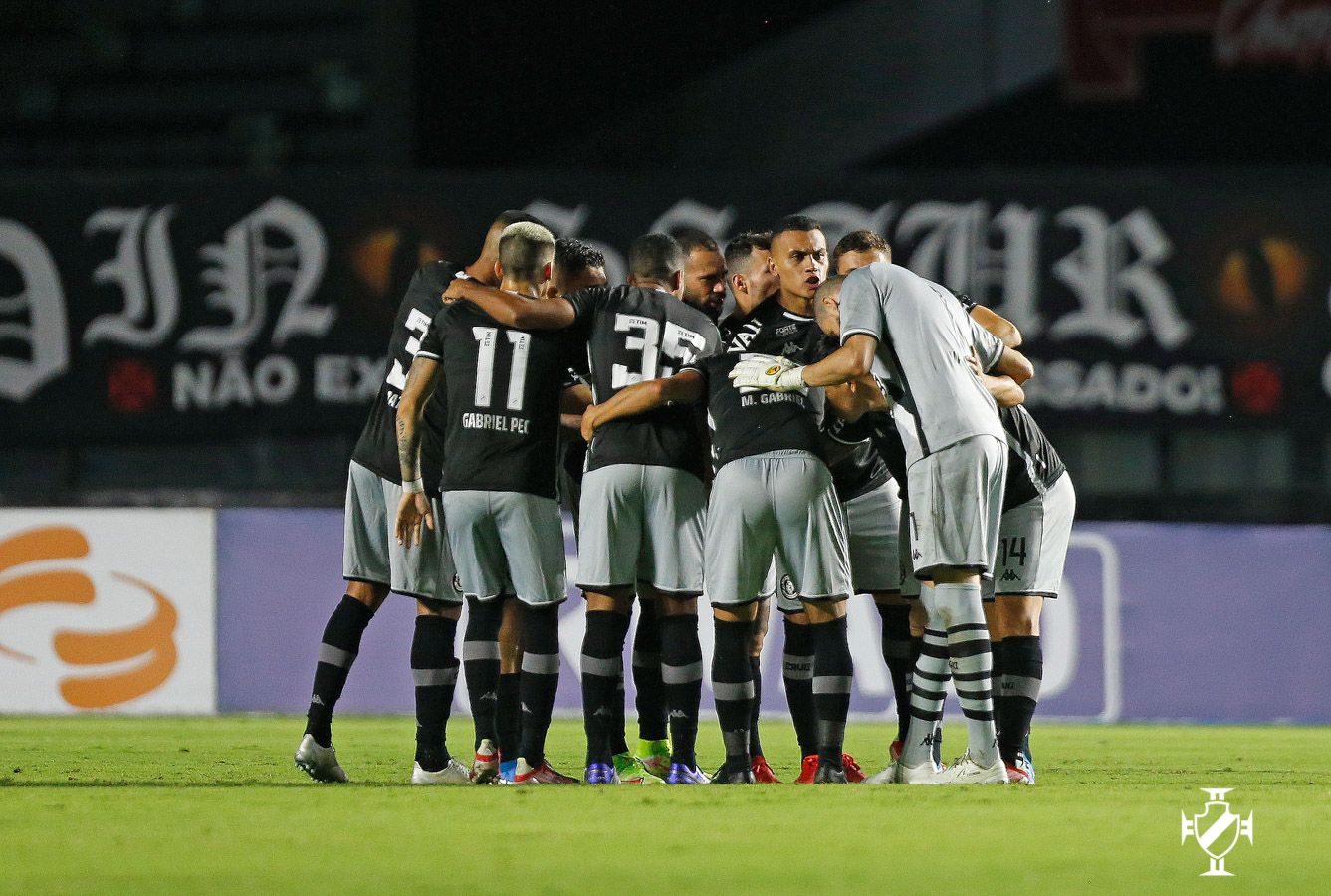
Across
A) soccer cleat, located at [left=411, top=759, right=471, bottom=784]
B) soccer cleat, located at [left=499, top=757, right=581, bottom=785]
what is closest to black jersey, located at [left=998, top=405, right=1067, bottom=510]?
soccer cleat, located at [left=499, top=757, right=581, bottom=785]

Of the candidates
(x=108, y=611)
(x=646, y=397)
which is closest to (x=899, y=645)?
(x=646, y=397)

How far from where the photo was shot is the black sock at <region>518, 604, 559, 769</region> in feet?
19.4

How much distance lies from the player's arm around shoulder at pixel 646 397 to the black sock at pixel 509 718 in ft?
2.91

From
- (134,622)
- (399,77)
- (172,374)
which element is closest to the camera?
(134,622)

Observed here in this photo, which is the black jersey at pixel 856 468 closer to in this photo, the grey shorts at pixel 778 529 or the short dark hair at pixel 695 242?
the grey shorts at pixel 778 529

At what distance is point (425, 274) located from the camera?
6.53 meters

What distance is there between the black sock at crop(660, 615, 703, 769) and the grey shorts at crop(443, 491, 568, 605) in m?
0.38

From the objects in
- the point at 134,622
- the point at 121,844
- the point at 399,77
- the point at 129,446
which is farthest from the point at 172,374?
the point at 121,844

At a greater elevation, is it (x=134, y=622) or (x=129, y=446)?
(x=129, y=446)

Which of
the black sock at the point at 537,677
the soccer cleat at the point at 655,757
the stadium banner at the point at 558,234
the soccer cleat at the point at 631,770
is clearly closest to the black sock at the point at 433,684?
the black sock at the point at 537,677

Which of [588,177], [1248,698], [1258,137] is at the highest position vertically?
Result: [1258,137]

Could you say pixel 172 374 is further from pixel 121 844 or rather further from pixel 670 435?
pixel 121 844

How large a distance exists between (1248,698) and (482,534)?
6.28 m

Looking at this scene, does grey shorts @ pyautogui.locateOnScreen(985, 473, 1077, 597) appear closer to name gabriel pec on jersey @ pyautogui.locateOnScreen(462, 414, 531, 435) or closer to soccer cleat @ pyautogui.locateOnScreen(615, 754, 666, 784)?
soccer cleat @ pyautogui.locateOnScreen(615, 754, 666, 784)
